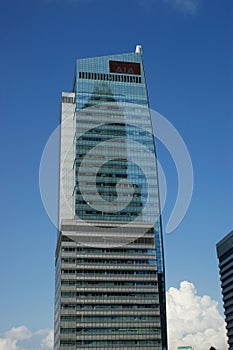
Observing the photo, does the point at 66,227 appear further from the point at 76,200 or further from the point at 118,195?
the point at 118,195

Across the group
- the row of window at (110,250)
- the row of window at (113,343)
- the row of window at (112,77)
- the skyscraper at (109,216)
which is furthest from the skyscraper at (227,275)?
the row of window at (112,77)

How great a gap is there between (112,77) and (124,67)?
27.1 feet

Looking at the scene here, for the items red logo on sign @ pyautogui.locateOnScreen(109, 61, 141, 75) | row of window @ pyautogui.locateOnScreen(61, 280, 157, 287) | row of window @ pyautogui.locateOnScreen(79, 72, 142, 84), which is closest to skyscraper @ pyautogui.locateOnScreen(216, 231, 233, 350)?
row of window @ pyautogui.locateOnScreen(61, 280, 157, 287)

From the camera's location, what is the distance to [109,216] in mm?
142125

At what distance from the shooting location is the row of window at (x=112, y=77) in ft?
544

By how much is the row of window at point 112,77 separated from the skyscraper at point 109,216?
38 cm

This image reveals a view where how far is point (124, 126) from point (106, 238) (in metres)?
45.2

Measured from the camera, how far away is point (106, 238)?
439 ft

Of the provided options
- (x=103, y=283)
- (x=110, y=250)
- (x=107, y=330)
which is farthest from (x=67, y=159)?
(x=107, y=330)

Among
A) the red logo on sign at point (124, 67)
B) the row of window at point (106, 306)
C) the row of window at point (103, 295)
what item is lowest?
the row of window at point (106, 306)

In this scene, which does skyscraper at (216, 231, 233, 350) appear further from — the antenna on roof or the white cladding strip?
the antenna on roof

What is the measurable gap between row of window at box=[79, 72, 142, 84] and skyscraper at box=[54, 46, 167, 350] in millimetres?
382

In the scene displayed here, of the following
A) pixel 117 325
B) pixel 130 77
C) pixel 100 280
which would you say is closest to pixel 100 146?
pixel 130 77

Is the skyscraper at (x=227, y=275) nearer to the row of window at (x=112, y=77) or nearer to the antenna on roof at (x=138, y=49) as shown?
the row of window at (x=112, y=77)
